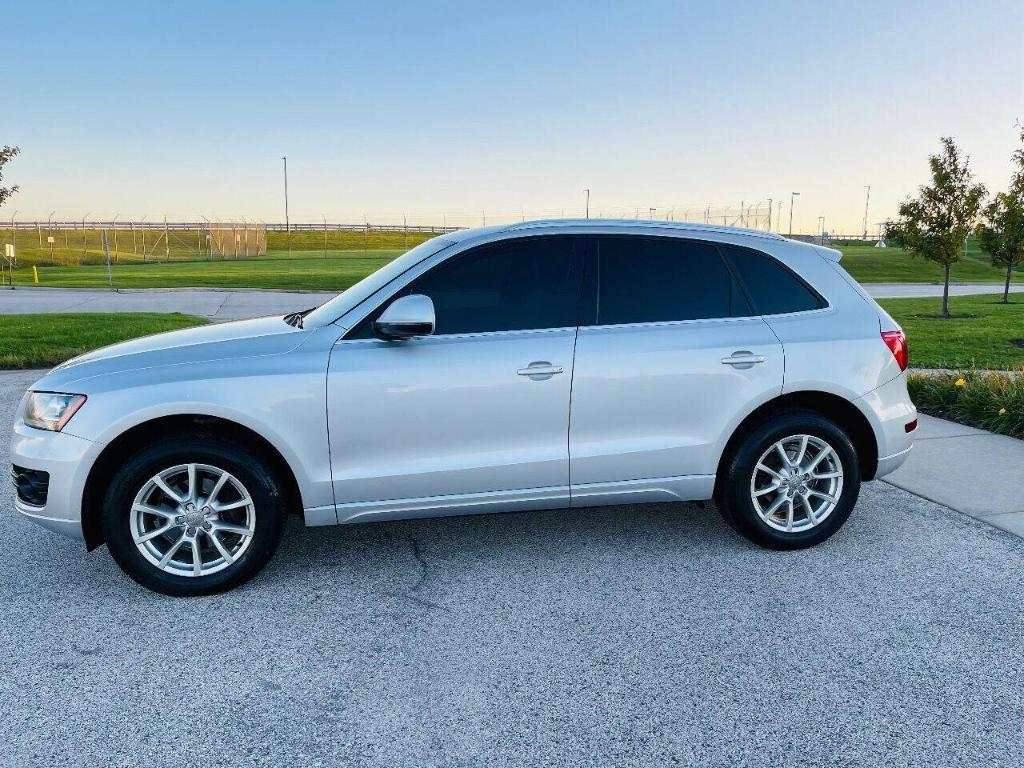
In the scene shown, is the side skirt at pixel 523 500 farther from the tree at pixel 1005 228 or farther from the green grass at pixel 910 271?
the green grass at pixel 910 271

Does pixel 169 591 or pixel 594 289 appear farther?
pixel 594 289

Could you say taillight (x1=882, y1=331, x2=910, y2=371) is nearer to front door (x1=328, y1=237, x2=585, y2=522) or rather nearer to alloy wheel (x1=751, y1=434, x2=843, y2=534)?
alloy wheel (x1=751, y1=434, x2=843, y2=534)

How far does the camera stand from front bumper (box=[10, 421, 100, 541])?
145 inches

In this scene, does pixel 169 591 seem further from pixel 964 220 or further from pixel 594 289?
pixel 964 220

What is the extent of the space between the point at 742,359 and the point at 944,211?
18597 mm

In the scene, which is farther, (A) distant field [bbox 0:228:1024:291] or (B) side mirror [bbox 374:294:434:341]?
(A) distant field [bbox 0:228:1024:291]

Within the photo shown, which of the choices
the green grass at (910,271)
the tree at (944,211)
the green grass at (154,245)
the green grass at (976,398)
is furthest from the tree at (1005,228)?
the green grass at (154,245)

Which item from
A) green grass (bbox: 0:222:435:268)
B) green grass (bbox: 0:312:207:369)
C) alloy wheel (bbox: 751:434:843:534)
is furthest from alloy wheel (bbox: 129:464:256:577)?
green grass (bbox: 0:222:435:268)

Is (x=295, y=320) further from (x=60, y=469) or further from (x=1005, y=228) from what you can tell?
(x=1005, y=228)

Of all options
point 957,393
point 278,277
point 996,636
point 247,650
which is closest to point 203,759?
point 247,650

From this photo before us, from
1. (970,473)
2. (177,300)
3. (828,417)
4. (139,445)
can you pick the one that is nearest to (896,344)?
(828,417)

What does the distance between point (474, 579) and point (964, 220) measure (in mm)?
19700

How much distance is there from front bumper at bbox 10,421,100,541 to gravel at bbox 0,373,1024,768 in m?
0.41

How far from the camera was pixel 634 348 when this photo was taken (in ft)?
13.5
